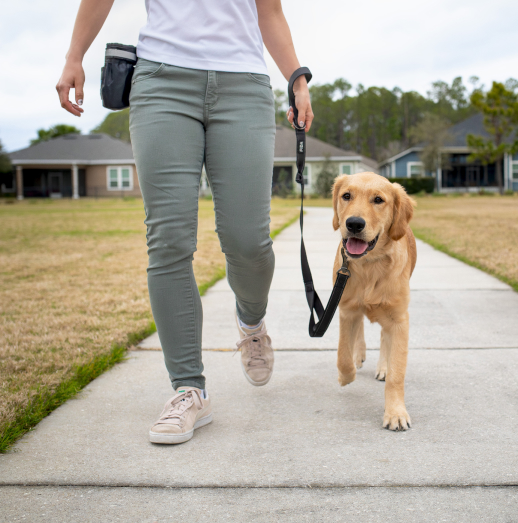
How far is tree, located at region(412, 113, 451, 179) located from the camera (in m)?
45.1

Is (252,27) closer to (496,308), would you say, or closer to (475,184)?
(496,308)

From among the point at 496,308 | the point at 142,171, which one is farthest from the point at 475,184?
the point at 142,171

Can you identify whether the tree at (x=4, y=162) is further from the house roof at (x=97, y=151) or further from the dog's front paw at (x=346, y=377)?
the dog's front paw at (x=346, y=377)

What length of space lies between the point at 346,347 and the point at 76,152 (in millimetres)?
51298

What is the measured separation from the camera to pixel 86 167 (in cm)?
4991

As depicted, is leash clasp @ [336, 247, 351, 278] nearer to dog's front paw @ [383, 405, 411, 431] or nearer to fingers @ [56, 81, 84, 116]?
dog's front paw @ [383, 405, 411, 431]

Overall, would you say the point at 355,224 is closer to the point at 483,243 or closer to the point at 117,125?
the point at 483,243

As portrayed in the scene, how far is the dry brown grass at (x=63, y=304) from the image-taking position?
11.2 feet

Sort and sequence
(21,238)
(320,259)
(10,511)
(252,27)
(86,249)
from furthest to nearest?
1. (21,238)
2. (86,249)
3. (320,259)
4. (252,27)
5. (10,511)

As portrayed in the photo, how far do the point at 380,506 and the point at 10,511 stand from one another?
121 cm

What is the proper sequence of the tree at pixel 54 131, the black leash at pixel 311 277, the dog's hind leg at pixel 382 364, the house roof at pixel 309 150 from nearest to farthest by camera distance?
1. the black leash at pixel 311 277
2. the dog's hind leg at pixel 382 364
3. the house roof at pixel 309 150
4. the tree at pixel 54 131

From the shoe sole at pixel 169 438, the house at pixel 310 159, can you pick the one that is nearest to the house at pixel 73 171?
Answer: the house at pixel 310 159

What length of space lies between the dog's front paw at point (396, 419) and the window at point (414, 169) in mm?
48572

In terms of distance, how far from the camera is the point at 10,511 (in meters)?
1.85
